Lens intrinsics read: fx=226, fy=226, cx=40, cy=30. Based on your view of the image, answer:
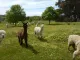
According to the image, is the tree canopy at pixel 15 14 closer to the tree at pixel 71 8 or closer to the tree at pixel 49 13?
the tree at pixel 49 13

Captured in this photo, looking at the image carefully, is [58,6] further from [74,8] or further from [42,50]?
[42,50]

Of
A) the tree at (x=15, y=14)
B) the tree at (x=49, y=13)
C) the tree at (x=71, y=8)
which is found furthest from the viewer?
the tree at (x=71, y=8)

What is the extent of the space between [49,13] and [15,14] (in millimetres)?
10843

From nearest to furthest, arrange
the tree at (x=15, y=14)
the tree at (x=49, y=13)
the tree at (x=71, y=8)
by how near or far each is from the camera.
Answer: the tree at (x=15, y=14) < the tree at (x=49, y=13) < the tree at (x=71, y=8)

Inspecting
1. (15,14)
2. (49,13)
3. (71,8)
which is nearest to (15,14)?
(15,14)

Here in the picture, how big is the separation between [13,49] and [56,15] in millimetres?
56758

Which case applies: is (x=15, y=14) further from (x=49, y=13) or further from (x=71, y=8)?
(x=71, y=8)

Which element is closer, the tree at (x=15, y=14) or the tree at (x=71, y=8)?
the tree at (x=15, y=14)

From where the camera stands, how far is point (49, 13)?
237 ft

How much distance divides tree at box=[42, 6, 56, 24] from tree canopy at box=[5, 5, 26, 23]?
6.83 metres

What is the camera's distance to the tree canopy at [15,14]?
232ft

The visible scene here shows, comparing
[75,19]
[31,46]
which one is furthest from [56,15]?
[31,46]

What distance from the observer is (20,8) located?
7425 cm

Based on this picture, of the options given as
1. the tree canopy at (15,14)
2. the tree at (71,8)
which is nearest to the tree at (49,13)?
the tree canopy at (15,14)
